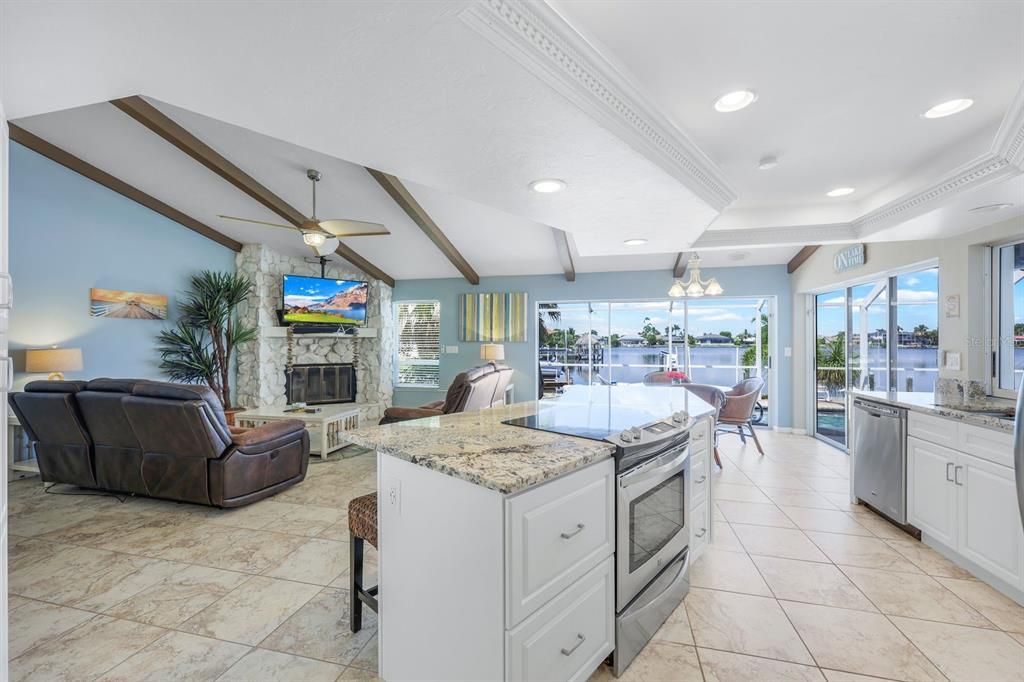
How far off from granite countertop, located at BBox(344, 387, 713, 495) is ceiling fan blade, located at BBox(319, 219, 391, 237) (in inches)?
101

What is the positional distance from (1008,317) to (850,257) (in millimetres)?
1720

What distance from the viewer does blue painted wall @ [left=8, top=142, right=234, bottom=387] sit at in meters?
4.15

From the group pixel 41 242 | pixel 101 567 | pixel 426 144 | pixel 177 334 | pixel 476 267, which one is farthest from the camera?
pixel 476 267

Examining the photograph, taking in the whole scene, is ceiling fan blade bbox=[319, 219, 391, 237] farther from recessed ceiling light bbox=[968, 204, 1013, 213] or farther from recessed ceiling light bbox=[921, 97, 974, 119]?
recessed ceiling light bbox=[968, 204, 1013, 213]

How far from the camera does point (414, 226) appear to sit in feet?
18.7

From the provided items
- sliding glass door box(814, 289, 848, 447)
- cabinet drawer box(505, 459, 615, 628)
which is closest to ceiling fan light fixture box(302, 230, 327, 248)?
cabinet drawer box(505, 459, 615, 628)

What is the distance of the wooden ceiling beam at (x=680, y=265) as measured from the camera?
5.79 metres

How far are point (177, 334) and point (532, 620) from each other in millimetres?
6192

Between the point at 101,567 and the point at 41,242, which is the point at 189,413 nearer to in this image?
the point at 101,567

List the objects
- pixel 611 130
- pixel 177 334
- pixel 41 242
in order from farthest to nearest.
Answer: pixel 177 334 → pixel 41 242 → pixel 611 130

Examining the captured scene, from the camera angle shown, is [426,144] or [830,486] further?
[830,486]

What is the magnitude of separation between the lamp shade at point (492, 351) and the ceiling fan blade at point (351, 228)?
279 centimetres

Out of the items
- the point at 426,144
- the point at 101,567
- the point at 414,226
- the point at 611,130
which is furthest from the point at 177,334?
the point at 611,130

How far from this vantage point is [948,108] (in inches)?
82.2
